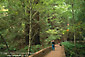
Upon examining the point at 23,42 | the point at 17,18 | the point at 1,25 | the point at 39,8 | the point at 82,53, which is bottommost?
the point at 82,53

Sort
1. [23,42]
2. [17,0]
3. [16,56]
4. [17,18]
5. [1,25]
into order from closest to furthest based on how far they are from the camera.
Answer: [1,25] < [17,0] < [17,18] < [16,56] < [23,42]

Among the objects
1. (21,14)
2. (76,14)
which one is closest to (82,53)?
(76,14)

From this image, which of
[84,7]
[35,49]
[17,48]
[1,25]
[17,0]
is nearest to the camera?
[1,25]

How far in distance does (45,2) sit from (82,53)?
369 inches

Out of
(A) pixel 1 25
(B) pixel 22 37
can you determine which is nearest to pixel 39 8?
(A) pixel 1 25

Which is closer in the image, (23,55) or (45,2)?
(45,2)

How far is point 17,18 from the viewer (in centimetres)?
797

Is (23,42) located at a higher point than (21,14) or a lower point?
lower

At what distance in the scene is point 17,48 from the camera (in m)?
14.2

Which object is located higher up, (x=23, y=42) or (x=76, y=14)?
(x=76, y=14)

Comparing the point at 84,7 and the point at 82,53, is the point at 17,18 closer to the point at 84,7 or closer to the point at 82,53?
the point at 84,7

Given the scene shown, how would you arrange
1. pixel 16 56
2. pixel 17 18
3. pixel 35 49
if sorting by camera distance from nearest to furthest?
1. pixel 17 18
2. pixel 16 56
3. pixel 35 49

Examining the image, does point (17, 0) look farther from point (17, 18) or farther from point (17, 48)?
point (17, 48)

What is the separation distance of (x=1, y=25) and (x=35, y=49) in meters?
8.13
